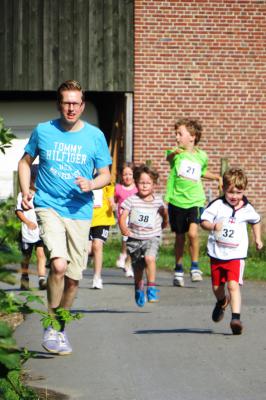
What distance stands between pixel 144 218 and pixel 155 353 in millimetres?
3462

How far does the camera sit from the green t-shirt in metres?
14.5

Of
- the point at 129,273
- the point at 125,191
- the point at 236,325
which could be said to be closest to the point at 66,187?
the point at 236,325

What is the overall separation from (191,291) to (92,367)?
5.35 metres

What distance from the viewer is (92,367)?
27.9ft

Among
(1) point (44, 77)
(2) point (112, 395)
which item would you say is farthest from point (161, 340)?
(1) point (44, 77)

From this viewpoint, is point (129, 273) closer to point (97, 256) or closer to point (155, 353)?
point (97, 256)

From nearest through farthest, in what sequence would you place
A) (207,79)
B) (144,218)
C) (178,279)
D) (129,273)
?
(144,218) → (178,279) → (129,273) → (207,79)

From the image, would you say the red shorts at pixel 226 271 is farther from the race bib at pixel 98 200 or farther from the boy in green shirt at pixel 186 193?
the race bib at pixel 98 200

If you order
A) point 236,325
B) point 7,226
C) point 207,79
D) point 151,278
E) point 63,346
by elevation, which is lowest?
point 151,278

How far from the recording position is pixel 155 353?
915 centimetres

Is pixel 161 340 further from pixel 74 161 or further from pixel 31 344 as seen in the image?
pixel 74 161

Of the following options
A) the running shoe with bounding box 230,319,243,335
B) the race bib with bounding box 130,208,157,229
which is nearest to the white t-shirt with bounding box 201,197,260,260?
the running shoe with bounding box 230,319,243,335

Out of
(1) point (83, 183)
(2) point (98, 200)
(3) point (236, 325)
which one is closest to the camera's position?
(1) point (83, 183)

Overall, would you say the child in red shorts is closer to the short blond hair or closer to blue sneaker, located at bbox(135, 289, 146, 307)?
the short blond hair
